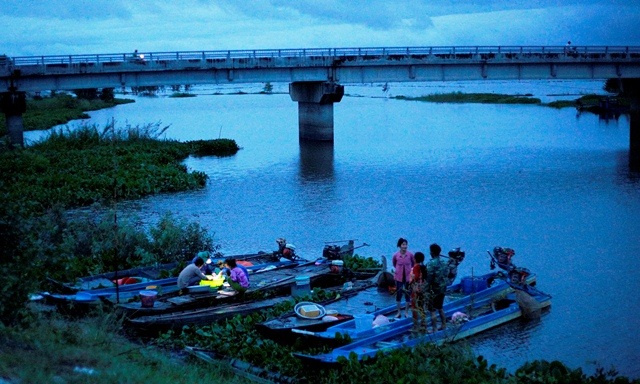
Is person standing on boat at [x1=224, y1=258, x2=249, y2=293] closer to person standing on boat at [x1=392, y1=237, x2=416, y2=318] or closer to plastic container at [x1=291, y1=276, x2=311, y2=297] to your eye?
plastic container at [x1=291, y1=276, x2=311, y2=297]

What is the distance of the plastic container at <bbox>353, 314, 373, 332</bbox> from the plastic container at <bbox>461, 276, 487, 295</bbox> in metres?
4.43

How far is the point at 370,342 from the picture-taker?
16.5 m

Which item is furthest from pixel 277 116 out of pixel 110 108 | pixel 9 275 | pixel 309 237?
pixel 9 275

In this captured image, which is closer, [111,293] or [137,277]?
[111,293]

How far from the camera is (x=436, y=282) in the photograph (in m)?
17.2

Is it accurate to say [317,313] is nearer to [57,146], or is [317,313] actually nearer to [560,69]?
[57,146]

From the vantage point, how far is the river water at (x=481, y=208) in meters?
19.6

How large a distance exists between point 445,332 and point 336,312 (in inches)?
115

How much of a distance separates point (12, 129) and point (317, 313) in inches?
1445

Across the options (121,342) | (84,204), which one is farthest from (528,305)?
(84,204)

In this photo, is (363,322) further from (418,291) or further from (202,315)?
(202,315)

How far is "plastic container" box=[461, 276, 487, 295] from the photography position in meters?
20.7

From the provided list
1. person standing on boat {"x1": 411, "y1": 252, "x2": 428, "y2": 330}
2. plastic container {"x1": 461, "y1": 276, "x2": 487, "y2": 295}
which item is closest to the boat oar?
plastic container {"x1": 461, "y1": 276, "x2": 487, "y2": 295}

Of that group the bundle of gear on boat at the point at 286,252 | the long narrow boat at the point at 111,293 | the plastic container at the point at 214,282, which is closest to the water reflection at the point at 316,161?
the bundle of gear on boat at the point at 286,252
